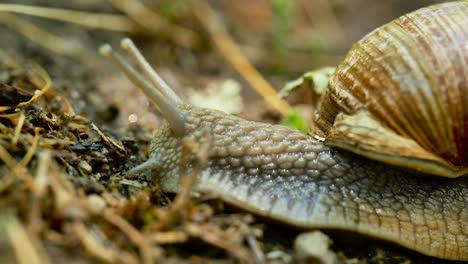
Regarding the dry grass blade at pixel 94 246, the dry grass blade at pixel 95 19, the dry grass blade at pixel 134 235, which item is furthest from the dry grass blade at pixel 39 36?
the dry grass blade at pixel 94 246

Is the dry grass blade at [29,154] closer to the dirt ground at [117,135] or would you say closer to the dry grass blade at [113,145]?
the dirt ground at [117,135]

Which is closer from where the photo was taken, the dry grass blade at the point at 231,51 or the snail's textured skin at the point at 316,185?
the snail's textured skin at the point at 316,185

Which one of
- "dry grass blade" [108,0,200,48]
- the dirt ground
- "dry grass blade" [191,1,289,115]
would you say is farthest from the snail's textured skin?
"dry grass blade" [108,0,200,48]

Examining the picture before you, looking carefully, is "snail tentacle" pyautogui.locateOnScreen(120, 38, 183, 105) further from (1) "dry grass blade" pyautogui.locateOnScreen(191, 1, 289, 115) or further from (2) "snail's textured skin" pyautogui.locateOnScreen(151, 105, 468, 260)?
(1) "dry grass blade" pyautogui.locateOnScreen(191, 1, 289, 115)

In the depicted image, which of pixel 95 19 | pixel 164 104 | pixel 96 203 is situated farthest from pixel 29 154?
pixel 95 19

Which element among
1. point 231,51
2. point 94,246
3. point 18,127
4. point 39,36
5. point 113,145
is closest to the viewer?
point 94,246

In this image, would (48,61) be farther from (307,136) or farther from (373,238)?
(373,238)

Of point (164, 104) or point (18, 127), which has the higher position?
point (18, 127)

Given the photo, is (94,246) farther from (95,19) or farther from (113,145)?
(95,19)
